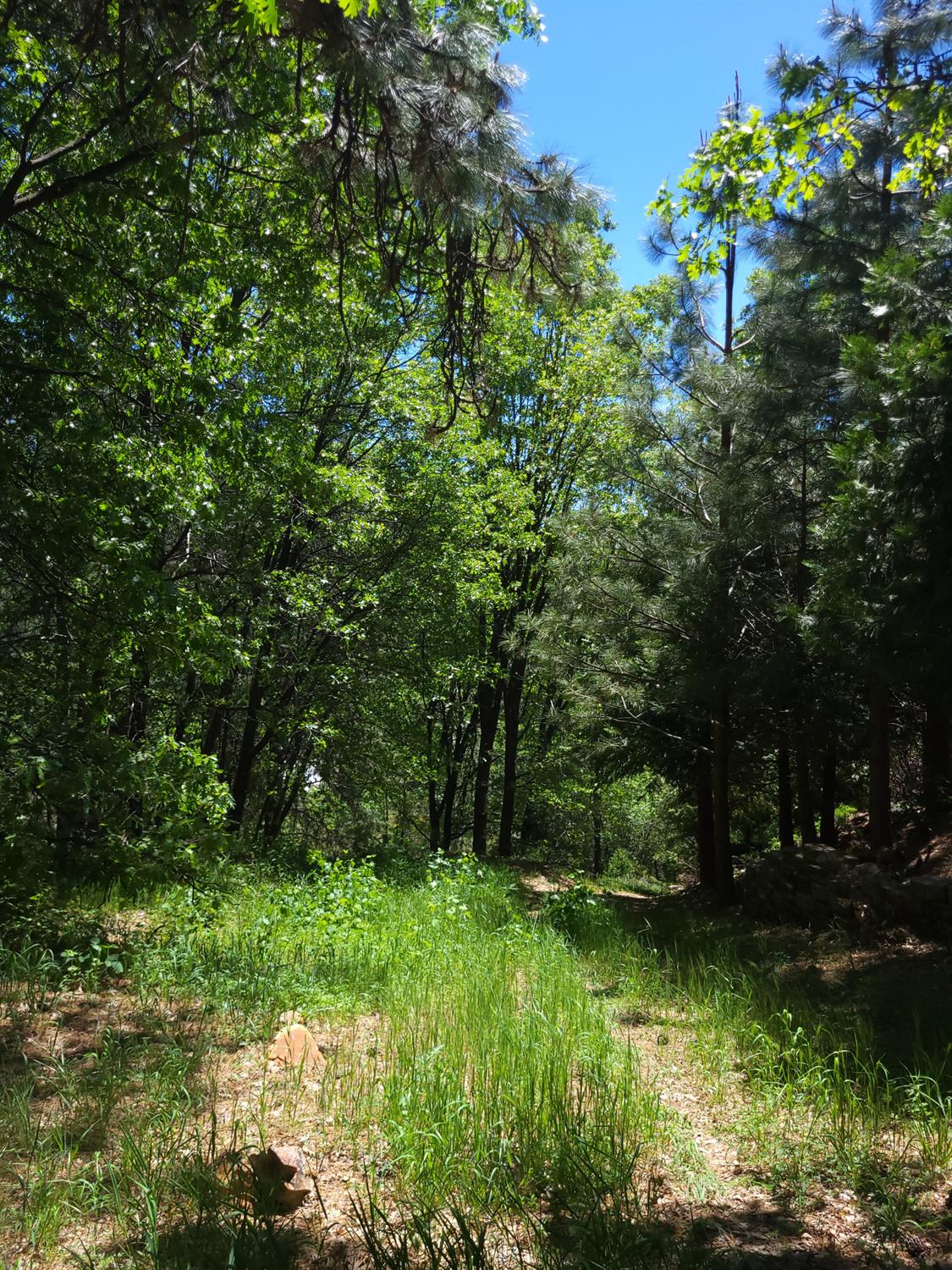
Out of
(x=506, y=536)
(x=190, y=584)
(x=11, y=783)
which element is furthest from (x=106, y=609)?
(x=506, y=536)

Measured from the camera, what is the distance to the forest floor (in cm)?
255

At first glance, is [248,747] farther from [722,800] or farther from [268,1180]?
[268,1180]

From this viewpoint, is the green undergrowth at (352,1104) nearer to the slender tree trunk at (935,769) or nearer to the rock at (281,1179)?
the rock at (281,1179)

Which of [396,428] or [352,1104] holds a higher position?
[396,428]

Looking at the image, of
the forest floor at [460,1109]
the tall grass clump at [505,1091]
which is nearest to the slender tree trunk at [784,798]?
the forest floor at [460,1109]

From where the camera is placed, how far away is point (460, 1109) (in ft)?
10.4

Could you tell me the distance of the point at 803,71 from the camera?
462cm

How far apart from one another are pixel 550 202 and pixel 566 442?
1336cm

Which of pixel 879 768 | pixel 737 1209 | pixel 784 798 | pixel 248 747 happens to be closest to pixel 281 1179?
pixel 737 1209

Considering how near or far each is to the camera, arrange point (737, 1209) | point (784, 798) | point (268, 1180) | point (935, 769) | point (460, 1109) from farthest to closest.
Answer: point (784, 798)
point (935, 769)
point (460, 1109)
point (737, 1209)
point (268, 1180)

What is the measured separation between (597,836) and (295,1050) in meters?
20.9

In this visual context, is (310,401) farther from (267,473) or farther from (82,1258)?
(82,1258)

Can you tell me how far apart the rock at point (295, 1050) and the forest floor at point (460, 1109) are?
0.9 inches

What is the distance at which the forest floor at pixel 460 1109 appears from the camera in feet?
8.36
